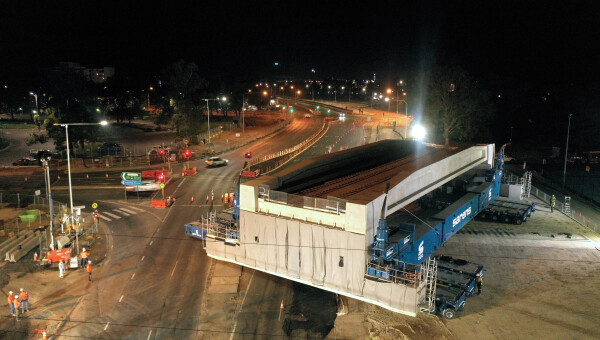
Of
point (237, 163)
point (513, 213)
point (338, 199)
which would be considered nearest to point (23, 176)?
point (237, 163)

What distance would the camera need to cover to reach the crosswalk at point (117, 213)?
36.6 metres

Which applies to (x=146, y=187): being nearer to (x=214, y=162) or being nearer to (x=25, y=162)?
(x=214, y=162)

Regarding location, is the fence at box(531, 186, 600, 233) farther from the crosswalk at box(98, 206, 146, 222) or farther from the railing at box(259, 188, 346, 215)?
the crosswalk at box(98, 206, 146, 222)

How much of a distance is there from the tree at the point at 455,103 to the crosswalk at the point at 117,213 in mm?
52539

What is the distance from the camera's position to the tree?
2906 inches

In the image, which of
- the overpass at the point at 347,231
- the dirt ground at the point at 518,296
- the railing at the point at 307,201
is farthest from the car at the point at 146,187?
the dirt ground at the point at 518,296

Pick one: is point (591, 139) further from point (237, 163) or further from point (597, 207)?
point (237, 163)

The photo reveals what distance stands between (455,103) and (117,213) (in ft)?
184

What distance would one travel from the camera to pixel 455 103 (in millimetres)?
73938

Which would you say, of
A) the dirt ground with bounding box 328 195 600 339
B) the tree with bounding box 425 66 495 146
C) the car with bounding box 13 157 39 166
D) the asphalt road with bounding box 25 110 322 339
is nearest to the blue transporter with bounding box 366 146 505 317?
the dirt ground with bounding box 328 195 600 339

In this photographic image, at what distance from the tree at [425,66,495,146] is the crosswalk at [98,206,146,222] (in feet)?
172

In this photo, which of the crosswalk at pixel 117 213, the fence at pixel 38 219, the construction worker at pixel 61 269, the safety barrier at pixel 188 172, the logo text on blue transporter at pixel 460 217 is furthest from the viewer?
the safety barrier at pixel 188 172

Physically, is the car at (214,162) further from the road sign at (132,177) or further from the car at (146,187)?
the road sign at (132,177)

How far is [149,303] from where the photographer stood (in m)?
21.7
